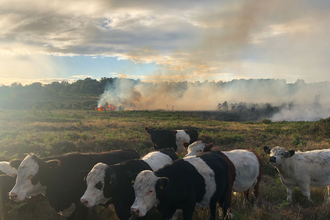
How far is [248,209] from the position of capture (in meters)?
7.41

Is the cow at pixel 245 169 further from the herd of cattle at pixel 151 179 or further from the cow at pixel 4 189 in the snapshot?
the cow at pixel 4 189

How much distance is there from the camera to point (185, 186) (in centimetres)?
520

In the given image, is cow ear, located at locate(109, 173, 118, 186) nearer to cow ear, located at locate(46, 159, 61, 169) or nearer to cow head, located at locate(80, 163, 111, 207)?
cow head, located at locate(80, 163, 111, 207)

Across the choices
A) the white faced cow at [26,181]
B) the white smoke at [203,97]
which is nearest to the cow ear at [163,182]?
the white faced cow at [26,181]

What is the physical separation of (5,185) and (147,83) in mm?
134511

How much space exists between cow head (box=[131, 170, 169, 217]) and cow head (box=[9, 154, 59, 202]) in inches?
117

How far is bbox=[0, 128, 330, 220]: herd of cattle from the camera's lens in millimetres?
5160

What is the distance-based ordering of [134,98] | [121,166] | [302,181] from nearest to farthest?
[121,166]
[302,181]
[134,98]

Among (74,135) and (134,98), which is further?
(134,98)

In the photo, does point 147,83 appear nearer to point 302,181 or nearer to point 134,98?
point 134,98

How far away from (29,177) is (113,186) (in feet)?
8.58

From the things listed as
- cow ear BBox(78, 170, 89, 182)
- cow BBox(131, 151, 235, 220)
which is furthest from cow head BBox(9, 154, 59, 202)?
cow BBox(131, 151, 235, 220)

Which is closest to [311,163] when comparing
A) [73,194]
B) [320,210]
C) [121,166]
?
[320,210]

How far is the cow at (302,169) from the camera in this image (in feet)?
26.4
